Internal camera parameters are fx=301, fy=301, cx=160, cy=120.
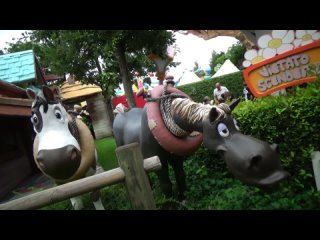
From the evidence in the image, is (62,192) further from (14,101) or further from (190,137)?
(14,101)

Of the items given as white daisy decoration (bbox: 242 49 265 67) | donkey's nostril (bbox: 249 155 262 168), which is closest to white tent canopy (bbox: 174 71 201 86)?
white daisy decoration (bbox: 242 49 265 67)

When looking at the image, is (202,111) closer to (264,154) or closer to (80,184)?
(264,154)

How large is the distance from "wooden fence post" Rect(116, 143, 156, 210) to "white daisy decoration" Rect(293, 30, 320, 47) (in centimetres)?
337

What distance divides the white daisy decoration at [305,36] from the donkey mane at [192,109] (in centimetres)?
239

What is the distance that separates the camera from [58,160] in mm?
2525

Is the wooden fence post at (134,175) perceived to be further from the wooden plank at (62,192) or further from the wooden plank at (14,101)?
the wooden plank at (14,101)

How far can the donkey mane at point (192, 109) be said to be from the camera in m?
2.58

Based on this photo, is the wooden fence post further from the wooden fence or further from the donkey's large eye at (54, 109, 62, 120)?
the donkey's large eye at (54, 109, 62, 120)

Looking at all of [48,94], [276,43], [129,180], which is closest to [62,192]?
[129,180]

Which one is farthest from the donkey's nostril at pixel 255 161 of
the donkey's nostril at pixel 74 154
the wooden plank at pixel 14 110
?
the wooden plank at pixel 14 110

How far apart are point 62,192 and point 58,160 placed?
1.58 ft

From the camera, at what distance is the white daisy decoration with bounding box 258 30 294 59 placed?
444 centimetres

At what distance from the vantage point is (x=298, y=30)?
4336 mm
